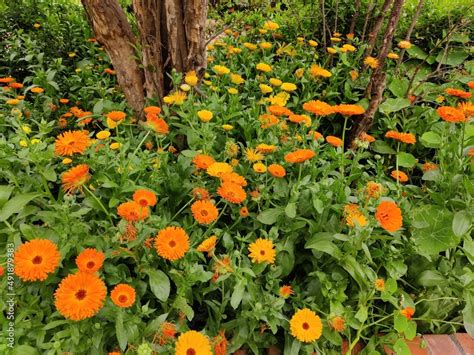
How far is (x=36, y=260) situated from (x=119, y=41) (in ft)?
5.03

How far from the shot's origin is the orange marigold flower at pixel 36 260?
1172 millimetres

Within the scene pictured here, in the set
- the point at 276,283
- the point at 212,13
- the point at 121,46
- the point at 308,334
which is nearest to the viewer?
the point at 308,334

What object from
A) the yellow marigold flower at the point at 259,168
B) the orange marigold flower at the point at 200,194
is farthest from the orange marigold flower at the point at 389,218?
the orange marigold flower at the point at 200,194

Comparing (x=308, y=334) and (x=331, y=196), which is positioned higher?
(x=331, y=196)

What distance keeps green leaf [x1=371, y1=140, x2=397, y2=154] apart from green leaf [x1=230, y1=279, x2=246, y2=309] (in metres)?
1.40

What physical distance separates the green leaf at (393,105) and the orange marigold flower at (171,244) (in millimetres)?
Answer: 1699

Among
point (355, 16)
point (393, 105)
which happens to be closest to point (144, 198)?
point (393, 105)

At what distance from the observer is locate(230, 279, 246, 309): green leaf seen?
52.4 inches

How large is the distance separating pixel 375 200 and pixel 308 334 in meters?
0.53

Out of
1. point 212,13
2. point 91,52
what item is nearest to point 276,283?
point 91,52

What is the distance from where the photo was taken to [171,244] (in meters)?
1.30

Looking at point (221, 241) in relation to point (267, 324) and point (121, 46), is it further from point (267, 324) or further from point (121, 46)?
point (121, 46)

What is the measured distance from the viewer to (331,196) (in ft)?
5.34

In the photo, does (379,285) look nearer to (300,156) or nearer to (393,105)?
(300,156)
